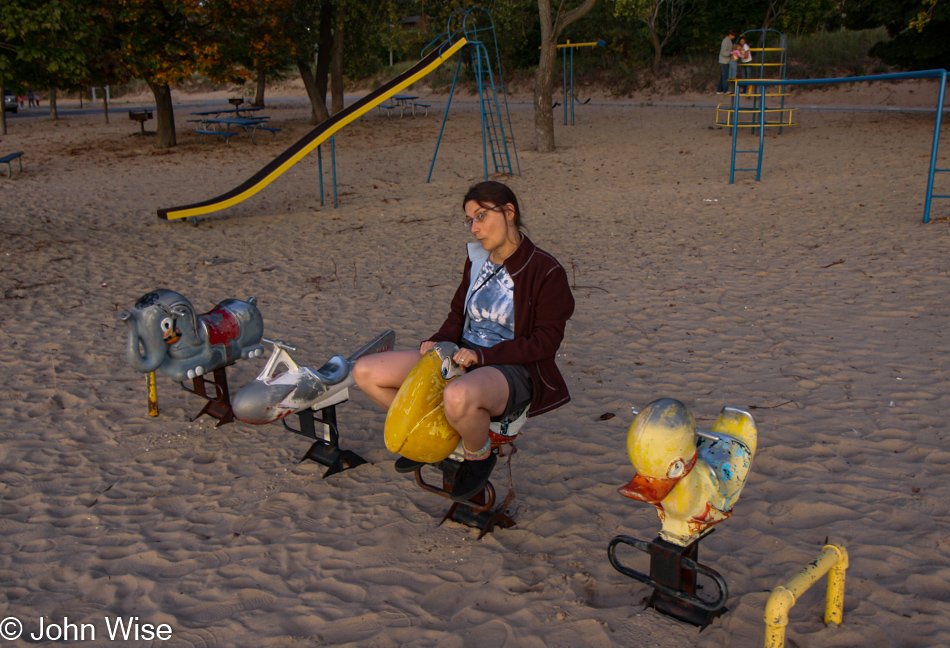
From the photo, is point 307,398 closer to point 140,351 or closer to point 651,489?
point 140,351

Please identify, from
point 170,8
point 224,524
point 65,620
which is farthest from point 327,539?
point 170,8

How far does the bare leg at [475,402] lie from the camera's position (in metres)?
Answer: 2.52

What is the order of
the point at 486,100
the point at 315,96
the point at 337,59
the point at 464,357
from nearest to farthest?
the point at 464,357 < the point at 486,100 < the point at 337,59 < the point at 315,96

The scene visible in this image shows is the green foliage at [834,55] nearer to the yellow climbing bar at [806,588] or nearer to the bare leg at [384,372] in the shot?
the bare leg at [384,372]

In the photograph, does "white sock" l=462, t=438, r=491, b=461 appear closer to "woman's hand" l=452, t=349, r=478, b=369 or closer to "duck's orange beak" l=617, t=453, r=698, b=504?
"woman's hand" l=452, t=349, r=478, b=369

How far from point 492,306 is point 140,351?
1820 millimetres

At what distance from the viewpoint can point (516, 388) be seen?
2734 millimetres

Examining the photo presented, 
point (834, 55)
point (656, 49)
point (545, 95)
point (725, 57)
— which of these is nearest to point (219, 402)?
point (545, 95)

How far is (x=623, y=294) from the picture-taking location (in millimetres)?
5973

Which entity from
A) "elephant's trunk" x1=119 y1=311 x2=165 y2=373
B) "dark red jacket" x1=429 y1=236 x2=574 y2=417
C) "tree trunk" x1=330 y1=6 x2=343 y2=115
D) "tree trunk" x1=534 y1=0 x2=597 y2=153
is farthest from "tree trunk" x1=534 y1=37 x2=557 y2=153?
"dark red jacket" x1=429 y1=236 x2=574 y2=417

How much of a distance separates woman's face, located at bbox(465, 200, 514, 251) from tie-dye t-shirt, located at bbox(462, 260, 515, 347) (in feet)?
0.50

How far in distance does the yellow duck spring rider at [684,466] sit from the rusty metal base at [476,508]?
32.4 inches

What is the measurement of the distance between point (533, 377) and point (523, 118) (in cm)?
1910

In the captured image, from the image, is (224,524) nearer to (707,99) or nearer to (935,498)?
(935,498)
